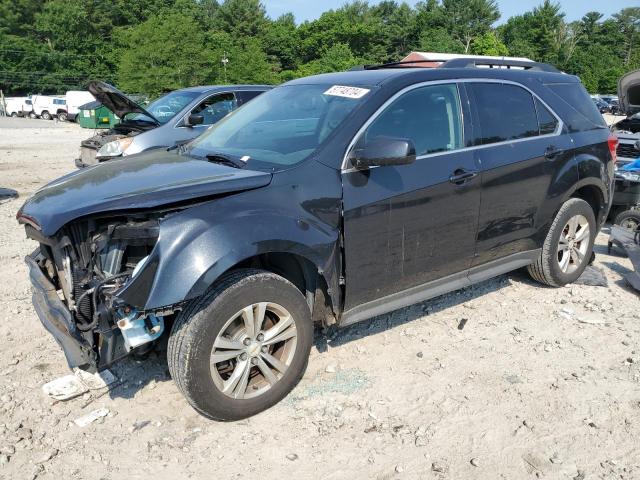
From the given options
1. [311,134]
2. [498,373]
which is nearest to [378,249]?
[311,134]

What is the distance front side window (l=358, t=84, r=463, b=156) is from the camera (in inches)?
144

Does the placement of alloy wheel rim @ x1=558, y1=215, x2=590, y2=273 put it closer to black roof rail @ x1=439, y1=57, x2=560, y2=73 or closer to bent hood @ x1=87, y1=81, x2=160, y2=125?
black roof rail @ x1=439, y1=57, x2=560, y2=73

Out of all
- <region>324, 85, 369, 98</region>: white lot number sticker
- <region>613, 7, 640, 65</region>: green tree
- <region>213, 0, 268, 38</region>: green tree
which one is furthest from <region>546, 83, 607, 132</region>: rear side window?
<region>613, 7, 640, 65</region>: green tree

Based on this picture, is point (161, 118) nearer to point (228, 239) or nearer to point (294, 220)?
point (294, 220)

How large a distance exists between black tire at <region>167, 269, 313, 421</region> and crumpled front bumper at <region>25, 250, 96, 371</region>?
0.44 m

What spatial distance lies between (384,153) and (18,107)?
4813 cm

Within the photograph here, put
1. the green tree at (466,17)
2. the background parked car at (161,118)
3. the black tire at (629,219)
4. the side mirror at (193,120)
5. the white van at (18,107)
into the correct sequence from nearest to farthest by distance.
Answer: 1. the black tire at (629,219)
2. the background parked car at (161,118)
3. the side mirror at (193,120)
4. the white van at (18,107)
5. the green tree at (466,17)

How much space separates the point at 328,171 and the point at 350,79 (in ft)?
3.34

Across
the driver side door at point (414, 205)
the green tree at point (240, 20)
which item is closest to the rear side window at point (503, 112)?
the driver side door at point (414, 205)

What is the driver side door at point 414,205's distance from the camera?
3480 mm

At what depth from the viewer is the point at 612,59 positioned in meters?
86.3

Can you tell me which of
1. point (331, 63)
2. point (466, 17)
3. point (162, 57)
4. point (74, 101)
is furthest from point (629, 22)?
point (74, 101)

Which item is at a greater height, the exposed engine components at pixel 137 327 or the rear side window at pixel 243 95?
the rear side window at pixel 243 95

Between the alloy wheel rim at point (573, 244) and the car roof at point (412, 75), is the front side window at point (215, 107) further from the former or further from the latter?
the alloy wheel rim at point (573, 244)
